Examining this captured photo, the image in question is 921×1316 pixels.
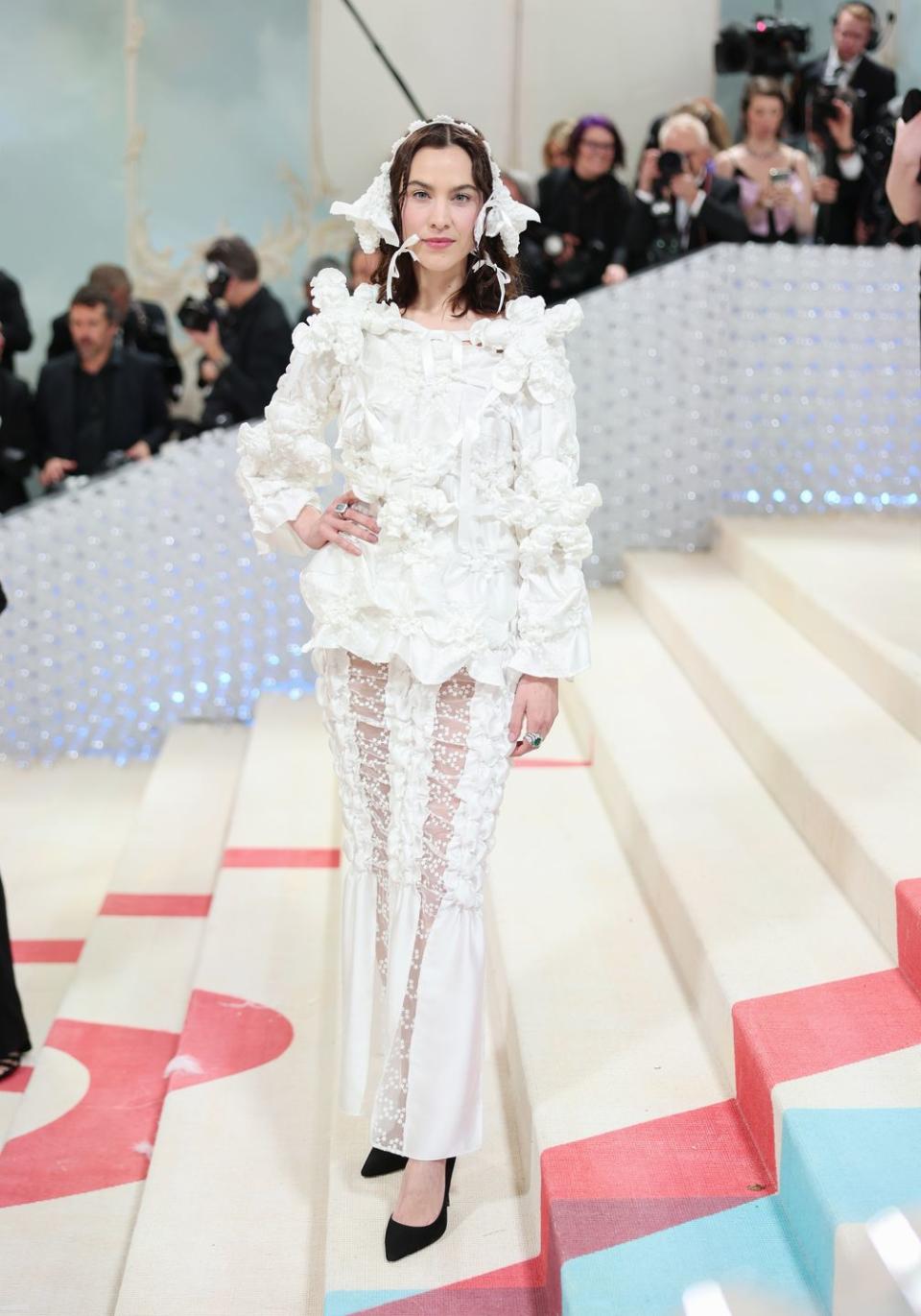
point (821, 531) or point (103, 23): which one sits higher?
point (103, 23)

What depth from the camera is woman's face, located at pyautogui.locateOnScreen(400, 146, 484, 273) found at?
2.35 meters

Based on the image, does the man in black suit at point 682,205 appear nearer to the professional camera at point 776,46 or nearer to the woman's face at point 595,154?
the woman's face at point 595,154

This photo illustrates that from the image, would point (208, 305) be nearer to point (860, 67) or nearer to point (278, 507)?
point (860, 67)

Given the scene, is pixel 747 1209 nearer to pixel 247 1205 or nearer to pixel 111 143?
pixel 247 1205

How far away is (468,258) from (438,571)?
49 cm

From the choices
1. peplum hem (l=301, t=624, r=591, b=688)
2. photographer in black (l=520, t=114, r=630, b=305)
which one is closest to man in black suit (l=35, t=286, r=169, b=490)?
photographer in black (l=520, t=114, r=630, b=305)

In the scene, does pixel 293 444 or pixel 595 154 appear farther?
pixel 595 154

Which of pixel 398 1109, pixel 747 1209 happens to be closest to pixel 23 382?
pixel 398 1109

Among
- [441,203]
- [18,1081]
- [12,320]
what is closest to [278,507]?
[441,203]

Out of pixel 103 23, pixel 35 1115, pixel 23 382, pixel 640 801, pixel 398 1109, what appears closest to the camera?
pixel 398 1109

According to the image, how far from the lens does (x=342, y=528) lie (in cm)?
242

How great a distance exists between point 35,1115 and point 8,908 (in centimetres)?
126

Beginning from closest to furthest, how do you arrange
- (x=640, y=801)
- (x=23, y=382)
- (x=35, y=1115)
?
(x=35, y=1115) → (x=640, y=801) → (x=23, y=382)

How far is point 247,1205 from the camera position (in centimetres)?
269
